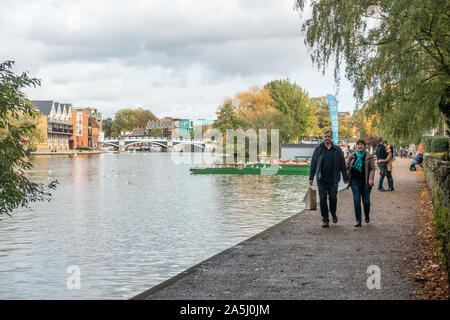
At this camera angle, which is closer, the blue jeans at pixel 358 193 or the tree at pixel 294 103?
the blue jeans at pixel 358 193

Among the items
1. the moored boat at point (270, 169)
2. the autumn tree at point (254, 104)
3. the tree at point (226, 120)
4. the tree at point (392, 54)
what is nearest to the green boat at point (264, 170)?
the moored boat at point (270, 169)

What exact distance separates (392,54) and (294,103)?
71530 mm

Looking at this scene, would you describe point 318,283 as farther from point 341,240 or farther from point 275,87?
point 275,87

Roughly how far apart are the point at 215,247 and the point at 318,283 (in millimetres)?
5468

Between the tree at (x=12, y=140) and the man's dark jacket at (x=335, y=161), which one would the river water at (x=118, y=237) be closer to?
the tree at (x=12, y=140)

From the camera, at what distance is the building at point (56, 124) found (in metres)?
128

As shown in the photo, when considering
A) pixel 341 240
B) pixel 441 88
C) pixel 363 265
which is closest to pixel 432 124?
pixel 441 88

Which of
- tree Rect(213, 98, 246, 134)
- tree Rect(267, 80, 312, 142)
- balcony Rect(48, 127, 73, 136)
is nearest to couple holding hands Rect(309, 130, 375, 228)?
tree Rect(213, 98, 246, 134)

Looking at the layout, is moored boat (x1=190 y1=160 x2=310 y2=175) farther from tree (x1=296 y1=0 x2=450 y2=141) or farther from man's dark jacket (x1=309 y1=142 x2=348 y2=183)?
man's dark jacket (x1=309 y1=142 x2=348 y2=183)

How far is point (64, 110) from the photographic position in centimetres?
14525

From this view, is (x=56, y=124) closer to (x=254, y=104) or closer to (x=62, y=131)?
(x=62, y=131)

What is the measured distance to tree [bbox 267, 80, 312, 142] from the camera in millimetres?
84062

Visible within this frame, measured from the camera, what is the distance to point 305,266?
855 cm

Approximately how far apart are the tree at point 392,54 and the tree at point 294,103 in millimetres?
62630
